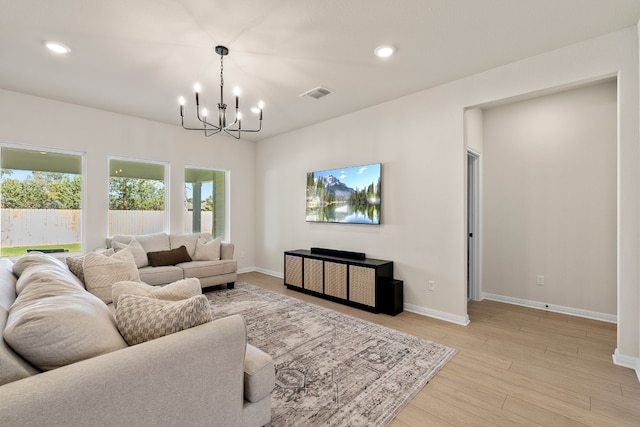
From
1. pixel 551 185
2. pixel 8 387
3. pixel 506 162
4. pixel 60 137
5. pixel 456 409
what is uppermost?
pixel 60 137

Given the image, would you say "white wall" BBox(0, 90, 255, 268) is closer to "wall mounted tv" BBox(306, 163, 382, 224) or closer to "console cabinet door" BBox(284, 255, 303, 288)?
"console cabinet door" BBox(284, 255, 303, 288)

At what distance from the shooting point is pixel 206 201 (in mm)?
5895

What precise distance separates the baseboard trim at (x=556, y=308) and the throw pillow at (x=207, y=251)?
424cm

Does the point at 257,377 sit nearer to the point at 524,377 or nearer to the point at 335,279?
the point at 524,377

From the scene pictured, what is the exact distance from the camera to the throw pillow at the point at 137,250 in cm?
424

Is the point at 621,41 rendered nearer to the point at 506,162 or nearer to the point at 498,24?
the point at 498,24

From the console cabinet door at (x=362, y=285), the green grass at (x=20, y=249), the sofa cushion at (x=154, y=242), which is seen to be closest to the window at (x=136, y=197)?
the sofa cushion at (x=154, y=242)

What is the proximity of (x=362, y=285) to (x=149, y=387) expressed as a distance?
119 inches

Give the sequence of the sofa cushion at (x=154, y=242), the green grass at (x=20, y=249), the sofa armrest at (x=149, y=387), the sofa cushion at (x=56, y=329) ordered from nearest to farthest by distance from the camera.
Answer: the sofa armrest at (x=149, y=387) < the sofa cushion at (x=56, y=329) < the green grass at (x=20, y=249) < the sofa cushion at (x=154, y=242)

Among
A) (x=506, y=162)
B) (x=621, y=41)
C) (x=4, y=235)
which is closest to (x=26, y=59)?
(x=4, y=235)

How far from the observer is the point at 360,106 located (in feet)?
14.1

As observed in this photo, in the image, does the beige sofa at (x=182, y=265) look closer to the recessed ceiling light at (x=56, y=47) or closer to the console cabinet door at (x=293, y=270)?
the console cabinet door at (x=293, y=270)

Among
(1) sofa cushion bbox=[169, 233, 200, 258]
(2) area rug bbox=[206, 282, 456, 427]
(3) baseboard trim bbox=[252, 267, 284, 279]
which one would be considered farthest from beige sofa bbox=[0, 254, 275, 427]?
(3) baseboard trim bbox=[252, 267, 284, 279]

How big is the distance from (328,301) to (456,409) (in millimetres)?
2462
